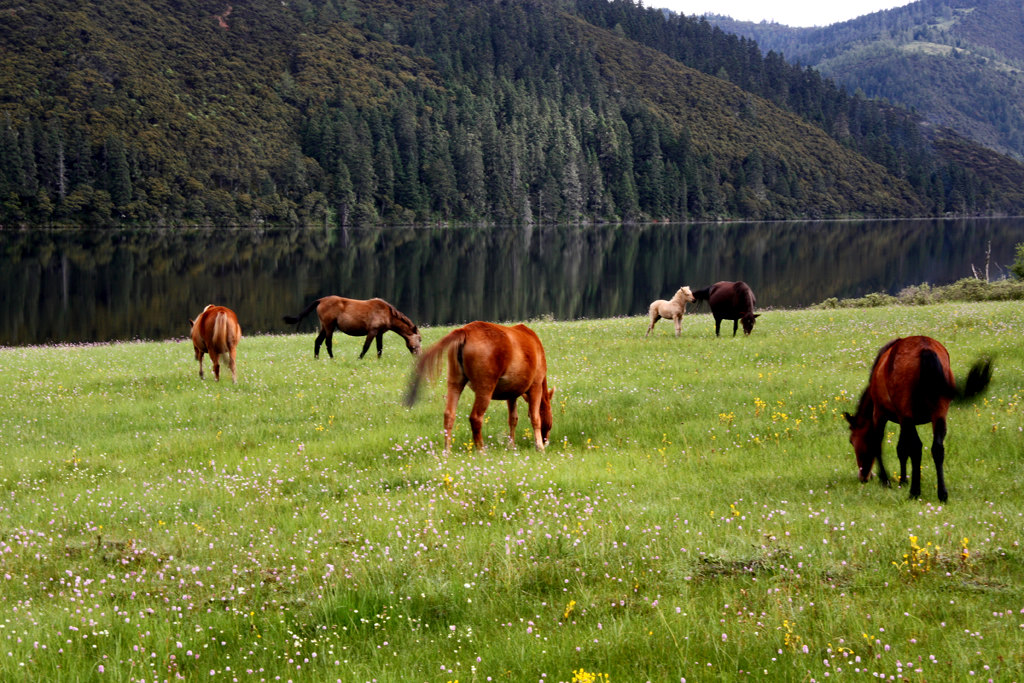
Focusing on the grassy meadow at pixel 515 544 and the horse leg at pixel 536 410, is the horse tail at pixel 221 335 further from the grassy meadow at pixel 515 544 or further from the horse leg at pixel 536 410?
the horse leg at pixel 536 410

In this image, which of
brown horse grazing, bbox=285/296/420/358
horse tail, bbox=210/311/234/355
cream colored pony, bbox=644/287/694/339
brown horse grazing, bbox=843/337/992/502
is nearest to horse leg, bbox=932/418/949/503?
brown horse grazing, bbox=843/337/992/502

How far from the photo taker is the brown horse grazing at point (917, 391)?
9195 millimetres

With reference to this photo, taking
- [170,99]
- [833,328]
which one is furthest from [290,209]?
[833,328]

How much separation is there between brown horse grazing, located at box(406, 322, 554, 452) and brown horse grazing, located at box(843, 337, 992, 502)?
520 centimetres

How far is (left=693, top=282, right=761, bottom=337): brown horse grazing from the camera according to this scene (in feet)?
85.5

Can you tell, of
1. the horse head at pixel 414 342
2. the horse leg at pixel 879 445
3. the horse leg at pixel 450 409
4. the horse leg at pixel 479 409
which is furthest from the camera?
the horse head at pixel 414 342

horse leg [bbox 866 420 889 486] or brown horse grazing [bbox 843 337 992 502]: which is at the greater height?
brown horse grazing [bbox 843 337 992 502]

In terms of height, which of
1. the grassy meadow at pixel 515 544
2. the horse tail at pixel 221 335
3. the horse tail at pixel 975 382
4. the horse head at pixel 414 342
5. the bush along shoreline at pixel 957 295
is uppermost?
the bush along shoreline at pixel 957 295

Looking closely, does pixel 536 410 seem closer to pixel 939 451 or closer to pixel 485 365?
pixel 485 365

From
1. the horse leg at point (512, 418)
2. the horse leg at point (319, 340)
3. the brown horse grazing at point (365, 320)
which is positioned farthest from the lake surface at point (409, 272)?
the horse leg at point (512, 418)

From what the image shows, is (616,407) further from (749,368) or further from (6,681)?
(6,681)

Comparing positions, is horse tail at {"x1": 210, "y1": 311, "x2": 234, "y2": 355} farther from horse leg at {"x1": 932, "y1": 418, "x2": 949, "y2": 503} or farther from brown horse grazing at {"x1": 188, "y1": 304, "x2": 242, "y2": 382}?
horse leg at {"x1": 932, "y1": 418, "x2": 949, "y2": 503}

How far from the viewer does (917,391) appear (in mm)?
9383

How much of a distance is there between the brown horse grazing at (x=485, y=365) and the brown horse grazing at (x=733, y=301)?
1507cm
